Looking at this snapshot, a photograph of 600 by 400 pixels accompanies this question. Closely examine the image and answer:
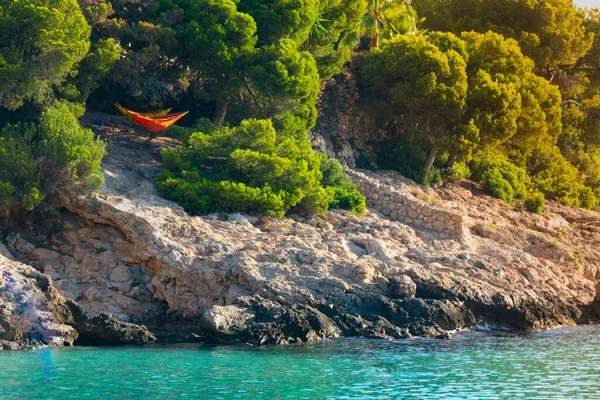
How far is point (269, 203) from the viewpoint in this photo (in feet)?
94.4

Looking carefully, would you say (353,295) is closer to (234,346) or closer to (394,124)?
(234,346)

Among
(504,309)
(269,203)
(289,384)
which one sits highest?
(269,203)

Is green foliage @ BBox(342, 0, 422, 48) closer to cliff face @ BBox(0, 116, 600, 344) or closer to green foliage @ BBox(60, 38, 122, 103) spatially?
cliff face @ BBox(0, 116, 600, 344)

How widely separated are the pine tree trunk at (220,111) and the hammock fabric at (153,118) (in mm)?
2103

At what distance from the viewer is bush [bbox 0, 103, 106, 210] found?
84.6 ft

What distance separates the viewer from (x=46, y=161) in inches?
1031

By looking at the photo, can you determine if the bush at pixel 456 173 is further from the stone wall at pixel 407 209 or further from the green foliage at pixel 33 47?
the green foliage at pixel 33 47

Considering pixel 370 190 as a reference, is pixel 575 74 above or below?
above

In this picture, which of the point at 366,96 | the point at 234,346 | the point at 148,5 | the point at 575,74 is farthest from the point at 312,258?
the point at 575,74

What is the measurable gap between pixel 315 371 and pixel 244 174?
10.4 meters

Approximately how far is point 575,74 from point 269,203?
23.6 m

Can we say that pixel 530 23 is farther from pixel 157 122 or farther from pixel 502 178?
pixel 157 122

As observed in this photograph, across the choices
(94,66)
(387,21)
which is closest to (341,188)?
(94,66)

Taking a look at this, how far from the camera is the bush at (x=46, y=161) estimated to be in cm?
2578
